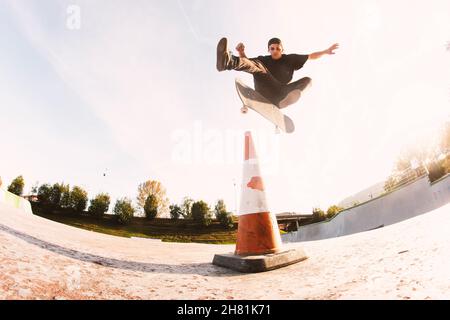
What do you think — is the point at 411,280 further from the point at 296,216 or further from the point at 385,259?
the point at 296,216

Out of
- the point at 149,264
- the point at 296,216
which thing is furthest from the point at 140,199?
the point at 149,264

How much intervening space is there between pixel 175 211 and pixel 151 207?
203 inches

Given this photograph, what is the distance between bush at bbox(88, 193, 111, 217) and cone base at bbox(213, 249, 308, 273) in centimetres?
4834

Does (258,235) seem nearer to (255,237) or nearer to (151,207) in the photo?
(255,237)

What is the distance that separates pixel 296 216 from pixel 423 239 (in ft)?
159

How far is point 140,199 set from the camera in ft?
160

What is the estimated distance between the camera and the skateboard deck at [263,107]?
4.07 m

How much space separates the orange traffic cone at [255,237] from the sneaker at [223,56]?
1.49 m

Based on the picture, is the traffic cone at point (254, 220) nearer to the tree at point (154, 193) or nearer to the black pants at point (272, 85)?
the black pants at point (272, 85)

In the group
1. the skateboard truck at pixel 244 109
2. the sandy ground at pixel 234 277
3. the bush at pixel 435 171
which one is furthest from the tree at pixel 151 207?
the skateboard truck at pixel 244 109

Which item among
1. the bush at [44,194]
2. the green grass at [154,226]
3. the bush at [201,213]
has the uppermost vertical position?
the bush at [44,194]

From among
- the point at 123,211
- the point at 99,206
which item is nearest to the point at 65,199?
the point at 99,206

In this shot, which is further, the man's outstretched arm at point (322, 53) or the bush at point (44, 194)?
the bush at point (44, 194)

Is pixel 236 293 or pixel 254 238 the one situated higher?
pixel 254 238
